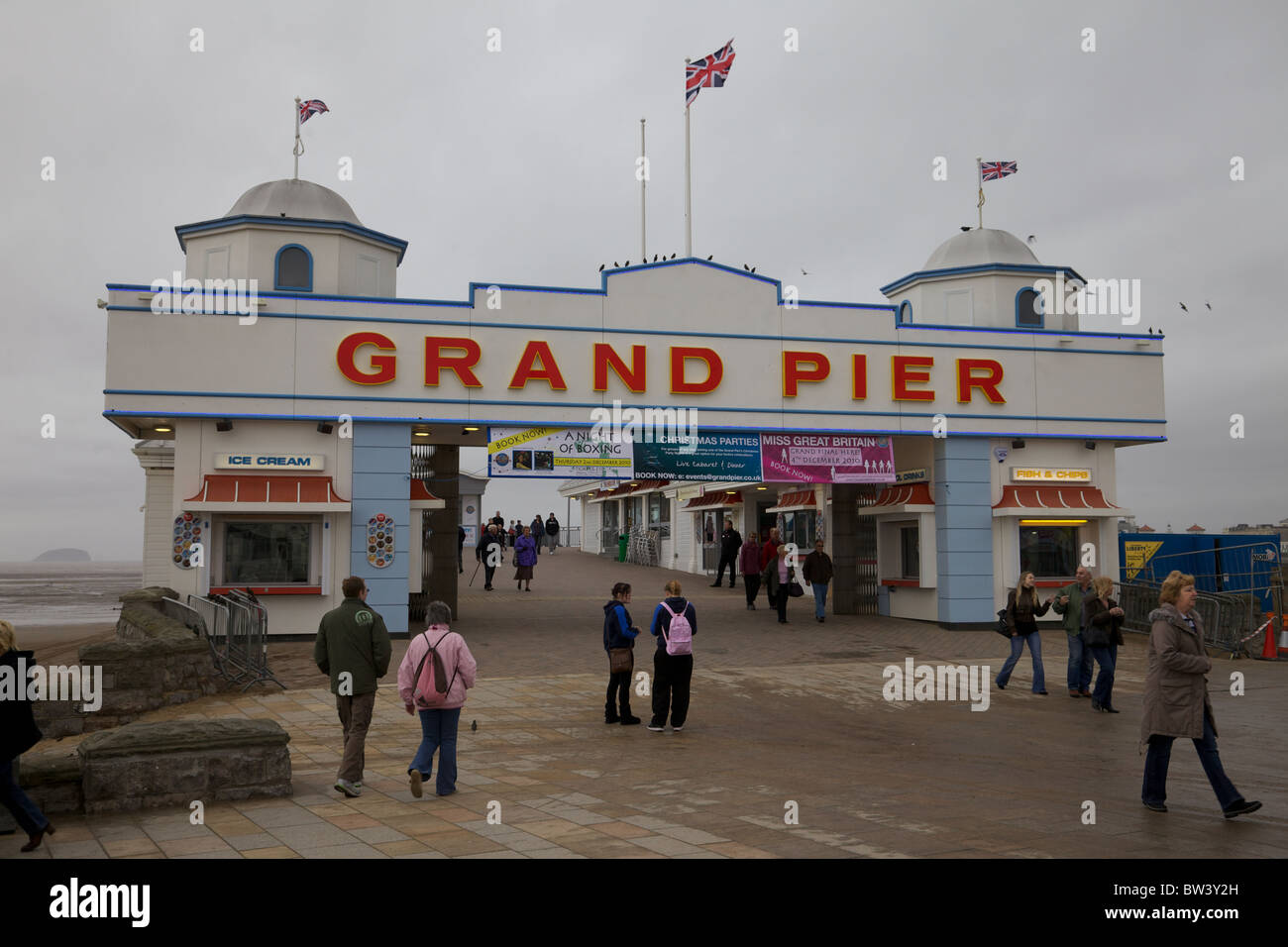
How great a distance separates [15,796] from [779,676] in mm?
10988

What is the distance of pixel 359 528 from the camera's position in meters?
19.3

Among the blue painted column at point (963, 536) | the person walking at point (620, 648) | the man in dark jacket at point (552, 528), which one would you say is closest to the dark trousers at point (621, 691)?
the person walking at point (620, 648)

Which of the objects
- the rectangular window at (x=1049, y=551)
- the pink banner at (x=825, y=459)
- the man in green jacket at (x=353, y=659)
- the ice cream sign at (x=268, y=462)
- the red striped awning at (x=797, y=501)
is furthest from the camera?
the red striped awning at (x=797, y=501)

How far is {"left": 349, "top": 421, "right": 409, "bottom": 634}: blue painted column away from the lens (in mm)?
19312

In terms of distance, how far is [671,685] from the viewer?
11.6m

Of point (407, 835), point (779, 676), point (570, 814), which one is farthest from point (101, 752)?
point (779, 676)

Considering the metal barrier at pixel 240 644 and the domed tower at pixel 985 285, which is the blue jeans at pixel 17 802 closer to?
the metal barrier at pixel 240 644

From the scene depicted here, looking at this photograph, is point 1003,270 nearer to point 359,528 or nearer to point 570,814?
point 359,528

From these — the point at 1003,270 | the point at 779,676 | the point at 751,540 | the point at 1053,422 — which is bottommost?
the point at 779,676

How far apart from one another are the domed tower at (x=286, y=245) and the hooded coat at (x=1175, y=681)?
16174 millimetres

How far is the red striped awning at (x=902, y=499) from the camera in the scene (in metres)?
22.2

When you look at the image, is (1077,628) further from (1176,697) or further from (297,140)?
(297,140)

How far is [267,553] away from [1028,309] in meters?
16.8

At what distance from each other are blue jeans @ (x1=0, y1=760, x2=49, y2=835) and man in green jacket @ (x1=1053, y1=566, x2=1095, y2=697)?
1151cm
